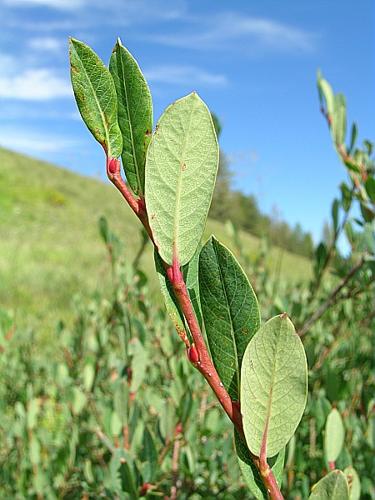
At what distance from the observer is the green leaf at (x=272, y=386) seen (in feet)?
1.11

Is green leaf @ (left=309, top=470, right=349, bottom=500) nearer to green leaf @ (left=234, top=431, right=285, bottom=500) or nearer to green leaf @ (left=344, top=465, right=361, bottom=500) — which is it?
green leaf @ (left=234, top=431, right=285, bottom=500)

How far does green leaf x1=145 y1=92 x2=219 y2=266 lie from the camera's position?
1.11ft

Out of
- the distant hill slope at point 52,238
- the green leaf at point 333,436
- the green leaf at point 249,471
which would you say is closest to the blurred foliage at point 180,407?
the green leaf at point 333,436

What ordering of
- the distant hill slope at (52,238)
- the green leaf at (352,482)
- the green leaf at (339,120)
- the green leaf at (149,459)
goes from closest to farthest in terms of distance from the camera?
the green leaf at (352,482) → the green leaf at (149,459) → the green leaf at (339,120) → the distant hill slope at (52,238)

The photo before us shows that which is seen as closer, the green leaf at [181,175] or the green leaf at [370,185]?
the green leaf at [181,175]

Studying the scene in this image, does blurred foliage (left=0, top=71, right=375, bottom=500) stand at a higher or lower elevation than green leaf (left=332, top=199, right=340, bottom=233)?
lower

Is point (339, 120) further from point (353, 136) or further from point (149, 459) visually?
point (149, 459)

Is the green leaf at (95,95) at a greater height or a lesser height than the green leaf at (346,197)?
lesser

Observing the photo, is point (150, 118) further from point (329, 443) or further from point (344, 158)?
point (344, 158)

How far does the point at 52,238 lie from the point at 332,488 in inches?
456

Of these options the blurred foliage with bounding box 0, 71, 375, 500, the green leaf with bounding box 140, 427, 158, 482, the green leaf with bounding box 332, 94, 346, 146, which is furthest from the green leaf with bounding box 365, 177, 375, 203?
the green leaf with bounding box 140, 427, 158, 482

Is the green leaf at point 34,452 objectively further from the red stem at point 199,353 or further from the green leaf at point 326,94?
the red stem at point 199,353

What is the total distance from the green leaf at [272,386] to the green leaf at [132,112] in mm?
112

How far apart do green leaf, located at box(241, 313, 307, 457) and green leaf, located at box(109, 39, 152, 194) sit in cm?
11
